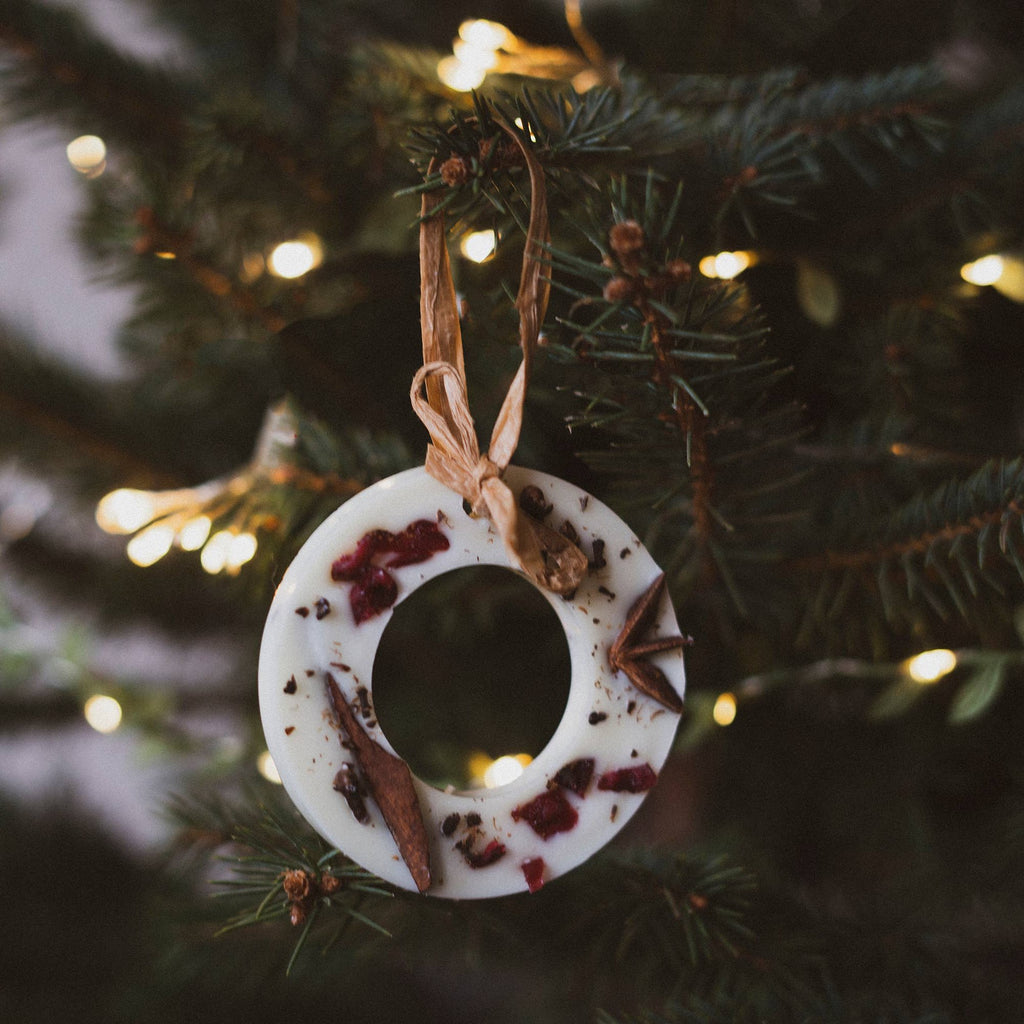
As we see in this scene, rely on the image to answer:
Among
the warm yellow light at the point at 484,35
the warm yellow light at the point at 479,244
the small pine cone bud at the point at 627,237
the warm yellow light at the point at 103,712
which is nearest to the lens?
the small pine cone bud at the point at 627,237

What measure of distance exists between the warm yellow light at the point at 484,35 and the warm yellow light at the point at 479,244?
20cm

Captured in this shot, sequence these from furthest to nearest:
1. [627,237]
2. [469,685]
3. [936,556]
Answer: [469,685]
[936,556]
[627,237]

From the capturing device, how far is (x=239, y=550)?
0.47 meters

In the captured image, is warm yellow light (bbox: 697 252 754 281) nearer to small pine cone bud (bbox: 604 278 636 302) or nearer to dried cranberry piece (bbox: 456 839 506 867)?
small pine cone bud (bbox: 604 278 636 302)

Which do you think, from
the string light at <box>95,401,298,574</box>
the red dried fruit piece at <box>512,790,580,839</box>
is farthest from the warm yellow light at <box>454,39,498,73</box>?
the red dried fruit piece at <box>512,790,580,839</box>

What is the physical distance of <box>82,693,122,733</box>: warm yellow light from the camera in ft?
2.53

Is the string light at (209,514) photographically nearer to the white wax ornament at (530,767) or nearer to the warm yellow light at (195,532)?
the warm yellow light at (195,532)

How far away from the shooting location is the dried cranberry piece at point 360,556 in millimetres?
366

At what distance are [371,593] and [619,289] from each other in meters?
0.17

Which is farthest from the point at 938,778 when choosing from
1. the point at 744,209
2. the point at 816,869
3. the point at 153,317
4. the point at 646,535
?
the point at 153,317

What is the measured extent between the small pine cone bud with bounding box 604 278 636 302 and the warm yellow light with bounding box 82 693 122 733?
664 mm

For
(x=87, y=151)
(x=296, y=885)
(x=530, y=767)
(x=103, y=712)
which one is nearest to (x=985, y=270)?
(x=530, y=767)

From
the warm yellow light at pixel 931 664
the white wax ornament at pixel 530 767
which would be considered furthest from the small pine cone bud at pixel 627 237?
the warm yellow light at pixel 931 664

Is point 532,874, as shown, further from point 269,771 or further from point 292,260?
point 292,260
